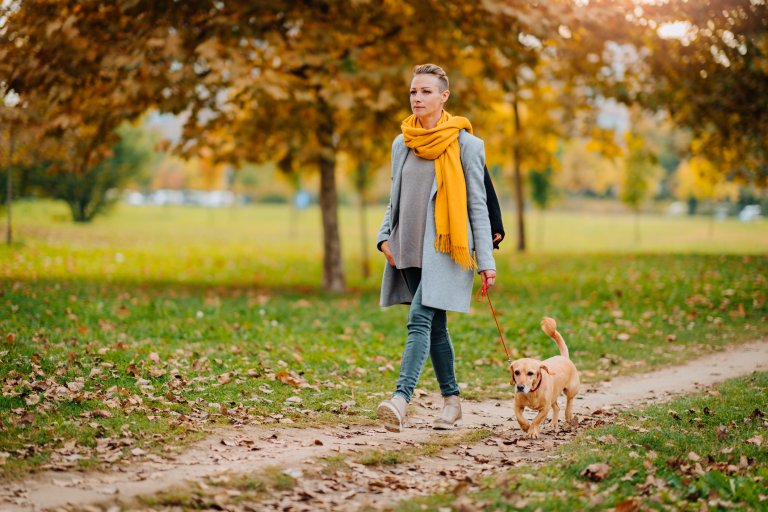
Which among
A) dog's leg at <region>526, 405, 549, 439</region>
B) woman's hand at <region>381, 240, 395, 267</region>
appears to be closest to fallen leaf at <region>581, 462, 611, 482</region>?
dog's leg at <region>526, 405, 549, 439</region>

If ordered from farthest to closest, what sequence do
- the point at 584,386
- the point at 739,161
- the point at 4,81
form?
1. the point at 739,161
2. the point at 4,81
3. the point at 584,386

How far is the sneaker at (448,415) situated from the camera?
20.8 ft

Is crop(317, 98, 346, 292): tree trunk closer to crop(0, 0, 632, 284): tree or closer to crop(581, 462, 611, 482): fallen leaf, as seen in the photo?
crop(0, 0, 632, 284): tree

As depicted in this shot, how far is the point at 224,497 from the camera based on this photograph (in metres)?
4.57

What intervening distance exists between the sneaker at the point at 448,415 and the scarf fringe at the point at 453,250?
1178 millimetres

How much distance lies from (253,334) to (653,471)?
20.3 ft

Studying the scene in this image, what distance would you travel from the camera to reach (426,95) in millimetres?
5895

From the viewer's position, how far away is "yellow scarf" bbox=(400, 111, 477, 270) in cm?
582

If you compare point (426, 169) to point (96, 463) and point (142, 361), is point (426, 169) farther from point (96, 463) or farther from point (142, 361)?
point (142, 361)

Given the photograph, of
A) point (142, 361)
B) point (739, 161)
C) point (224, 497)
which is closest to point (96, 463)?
point (224, 497)

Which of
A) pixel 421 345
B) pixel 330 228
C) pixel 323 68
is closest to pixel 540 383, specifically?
pixel 421 345

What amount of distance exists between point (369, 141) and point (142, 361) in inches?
402

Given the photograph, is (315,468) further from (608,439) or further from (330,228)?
(330,228)

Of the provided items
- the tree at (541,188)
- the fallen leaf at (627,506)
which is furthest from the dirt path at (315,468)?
the tree at (541,188)
